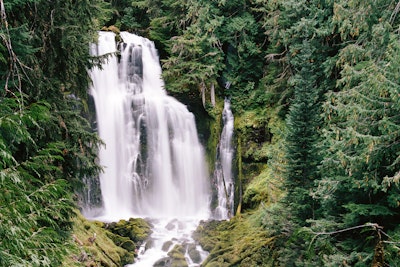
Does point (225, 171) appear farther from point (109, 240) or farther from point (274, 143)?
point (109, 240)

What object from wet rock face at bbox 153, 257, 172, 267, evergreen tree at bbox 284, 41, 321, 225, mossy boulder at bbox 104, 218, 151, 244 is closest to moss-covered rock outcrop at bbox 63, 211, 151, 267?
mossy boulder at bbox 104, 218, 151, 244

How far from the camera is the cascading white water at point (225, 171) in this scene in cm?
1649

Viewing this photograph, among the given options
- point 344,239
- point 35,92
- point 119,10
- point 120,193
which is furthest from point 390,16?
point 119,10

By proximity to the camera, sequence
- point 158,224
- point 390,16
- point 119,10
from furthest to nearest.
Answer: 1. point 119,10
2. point 158,224
3. point 390,16

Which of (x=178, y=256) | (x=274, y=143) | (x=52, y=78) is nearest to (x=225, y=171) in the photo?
(x=274, y=143)

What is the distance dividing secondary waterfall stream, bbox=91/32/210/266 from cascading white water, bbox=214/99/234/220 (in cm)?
71

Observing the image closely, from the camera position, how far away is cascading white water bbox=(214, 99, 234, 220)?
1649 centimetres

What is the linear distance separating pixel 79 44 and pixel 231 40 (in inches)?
509

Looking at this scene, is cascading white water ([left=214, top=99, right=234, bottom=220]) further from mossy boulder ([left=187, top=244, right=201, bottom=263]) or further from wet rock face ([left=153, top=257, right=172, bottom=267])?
wet rock face ([left=153, top=257, right=172, bottom=267])

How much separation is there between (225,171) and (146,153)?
12.7 ft

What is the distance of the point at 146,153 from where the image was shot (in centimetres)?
1748

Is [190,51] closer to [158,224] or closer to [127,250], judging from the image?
[158,224]

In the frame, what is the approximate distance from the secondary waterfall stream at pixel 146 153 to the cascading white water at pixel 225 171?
0.71m

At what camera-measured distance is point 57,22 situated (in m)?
6.68
